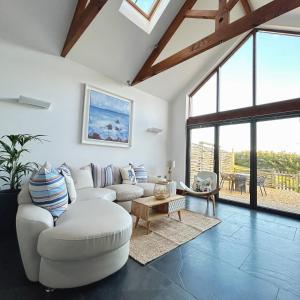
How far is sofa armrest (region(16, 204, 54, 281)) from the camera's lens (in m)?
1.44

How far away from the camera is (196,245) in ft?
7.49

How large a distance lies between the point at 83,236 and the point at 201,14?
13.9 ft

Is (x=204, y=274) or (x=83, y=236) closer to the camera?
(x=83, y=236)

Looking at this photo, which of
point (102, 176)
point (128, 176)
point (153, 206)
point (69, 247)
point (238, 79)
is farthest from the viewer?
point (238, 79)

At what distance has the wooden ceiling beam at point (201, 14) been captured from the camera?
332 cm

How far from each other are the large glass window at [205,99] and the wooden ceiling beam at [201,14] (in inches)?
71.1

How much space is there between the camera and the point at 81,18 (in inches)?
Answer: 108

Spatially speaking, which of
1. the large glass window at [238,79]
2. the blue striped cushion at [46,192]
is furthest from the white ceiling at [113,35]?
the blue striped cushion at [46,192]

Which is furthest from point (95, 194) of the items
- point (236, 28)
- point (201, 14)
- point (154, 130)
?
point (201, 14)

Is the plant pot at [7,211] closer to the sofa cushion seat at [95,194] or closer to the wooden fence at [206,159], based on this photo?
the sofa cushion seat at [95,194]

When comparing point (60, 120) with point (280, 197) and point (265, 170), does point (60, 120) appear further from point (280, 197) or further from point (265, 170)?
point (280, 197)

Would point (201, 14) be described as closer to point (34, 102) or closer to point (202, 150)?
point (202, 150)

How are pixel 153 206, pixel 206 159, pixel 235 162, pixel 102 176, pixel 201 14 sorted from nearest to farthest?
pixel 153 206
pixel 201 14
pixel 102 176
pixel 235 162
pixel 206 159

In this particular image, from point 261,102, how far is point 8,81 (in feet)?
16.2
